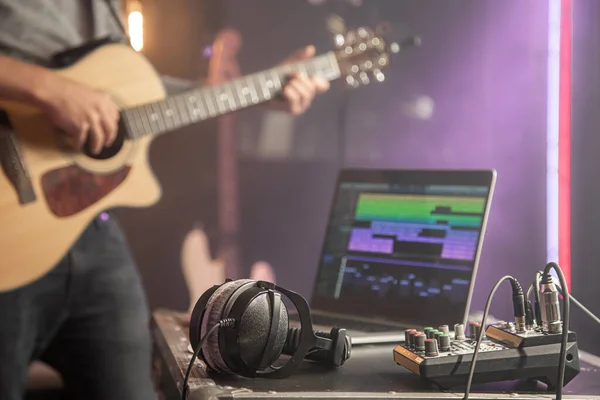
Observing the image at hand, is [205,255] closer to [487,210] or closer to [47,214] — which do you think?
[47,214]

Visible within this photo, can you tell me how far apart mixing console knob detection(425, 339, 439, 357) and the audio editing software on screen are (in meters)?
0.27

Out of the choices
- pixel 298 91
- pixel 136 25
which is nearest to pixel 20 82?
pixel 298 91

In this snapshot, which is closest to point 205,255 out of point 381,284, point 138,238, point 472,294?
point 138,238

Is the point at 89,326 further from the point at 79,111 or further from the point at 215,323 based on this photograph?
the point at 215,323

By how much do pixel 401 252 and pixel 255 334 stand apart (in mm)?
414

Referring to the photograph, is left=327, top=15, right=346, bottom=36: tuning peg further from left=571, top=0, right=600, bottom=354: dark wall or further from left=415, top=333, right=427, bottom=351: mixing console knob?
left=415, top=333, right=427, bottom=351: mixing console knob

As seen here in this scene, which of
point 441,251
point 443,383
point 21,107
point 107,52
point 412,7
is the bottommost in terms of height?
point 443,383

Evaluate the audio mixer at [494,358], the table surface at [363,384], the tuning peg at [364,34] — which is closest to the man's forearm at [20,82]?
the table surface at [363,384]

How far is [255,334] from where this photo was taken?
2.25 ft

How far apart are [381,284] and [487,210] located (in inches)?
8.2

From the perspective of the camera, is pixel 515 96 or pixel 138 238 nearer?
pixel 515 96

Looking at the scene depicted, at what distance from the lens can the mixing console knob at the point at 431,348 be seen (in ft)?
2.19

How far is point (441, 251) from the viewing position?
99cm

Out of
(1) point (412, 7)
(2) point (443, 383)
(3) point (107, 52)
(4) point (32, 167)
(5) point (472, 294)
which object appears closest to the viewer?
(2) point (443, 383)
